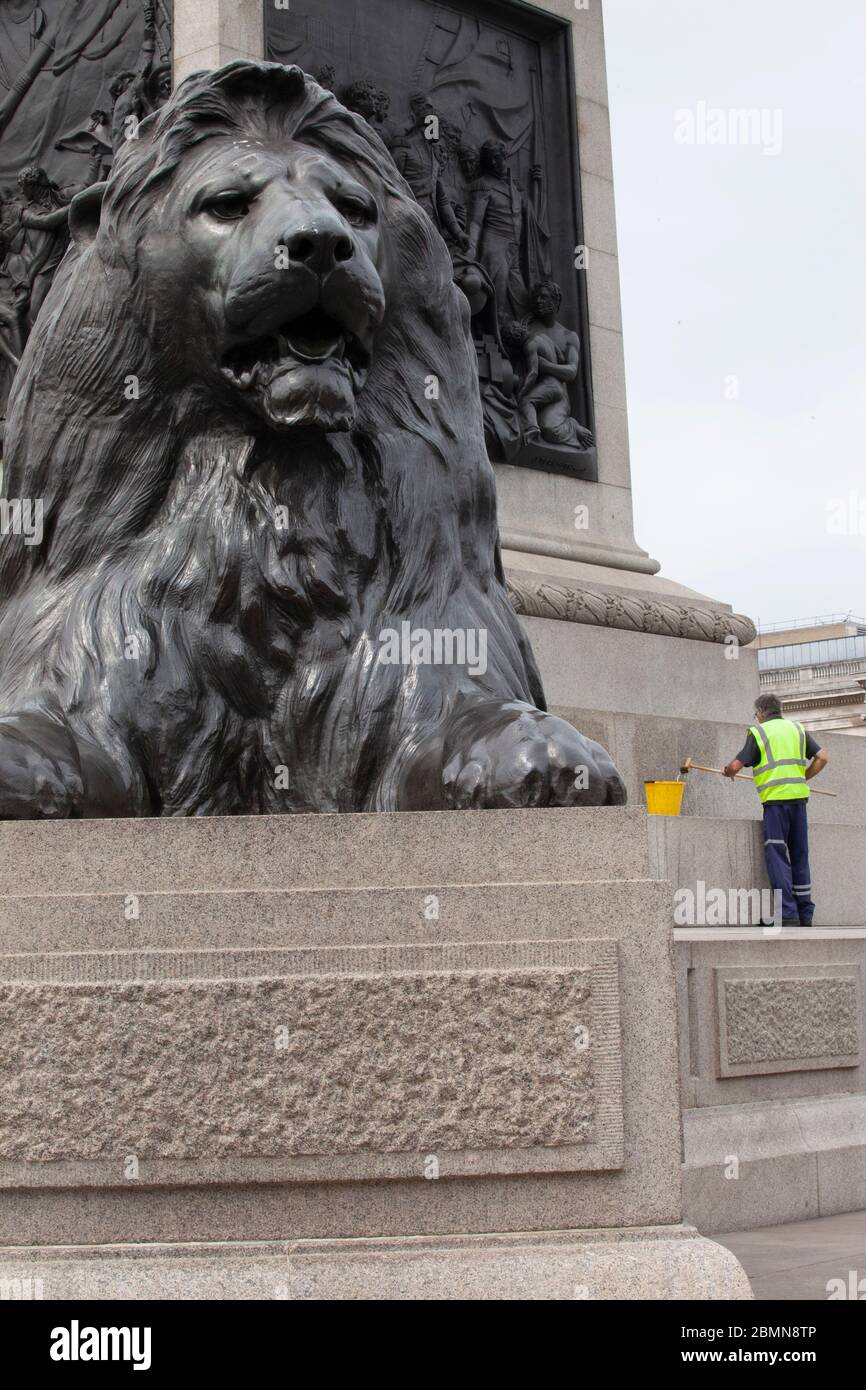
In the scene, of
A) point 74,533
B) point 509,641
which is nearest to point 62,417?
point 74,533

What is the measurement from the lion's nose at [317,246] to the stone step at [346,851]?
1.05 m

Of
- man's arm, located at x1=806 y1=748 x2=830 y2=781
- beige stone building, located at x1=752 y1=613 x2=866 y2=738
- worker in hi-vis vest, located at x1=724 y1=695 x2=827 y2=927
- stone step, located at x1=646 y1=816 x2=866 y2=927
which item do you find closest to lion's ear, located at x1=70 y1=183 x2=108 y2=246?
stone step, located at x1=646 y1=816 x2=866 y2=927

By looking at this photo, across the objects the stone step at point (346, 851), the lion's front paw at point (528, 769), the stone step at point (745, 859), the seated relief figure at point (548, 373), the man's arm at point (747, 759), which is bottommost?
the stone step at point (346, 851)

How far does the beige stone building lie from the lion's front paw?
2596 cm

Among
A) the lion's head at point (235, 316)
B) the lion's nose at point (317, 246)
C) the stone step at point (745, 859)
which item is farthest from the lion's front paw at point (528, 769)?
the stone step at point (745, 859)

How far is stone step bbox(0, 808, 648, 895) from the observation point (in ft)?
11.0

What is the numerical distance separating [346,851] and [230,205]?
132 centimetres

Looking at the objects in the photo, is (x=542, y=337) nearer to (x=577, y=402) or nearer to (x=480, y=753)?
(x=577, y=402)

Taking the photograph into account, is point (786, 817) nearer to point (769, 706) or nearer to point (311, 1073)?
point (769, 706)

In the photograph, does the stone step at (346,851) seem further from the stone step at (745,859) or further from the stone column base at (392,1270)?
the stone step at (745,859)

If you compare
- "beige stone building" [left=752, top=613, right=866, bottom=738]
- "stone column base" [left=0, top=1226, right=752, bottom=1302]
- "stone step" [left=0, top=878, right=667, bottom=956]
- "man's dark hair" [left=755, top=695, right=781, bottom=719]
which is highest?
"beige stone building" [left=752, top=613, right=866, bottom=738]

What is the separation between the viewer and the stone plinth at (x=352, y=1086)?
10.5 feet

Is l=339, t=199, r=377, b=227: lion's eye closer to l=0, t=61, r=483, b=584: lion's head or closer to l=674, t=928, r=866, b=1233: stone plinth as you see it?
l=0, t=61, r=483, b=584: lion's head

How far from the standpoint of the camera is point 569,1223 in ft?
10.6
